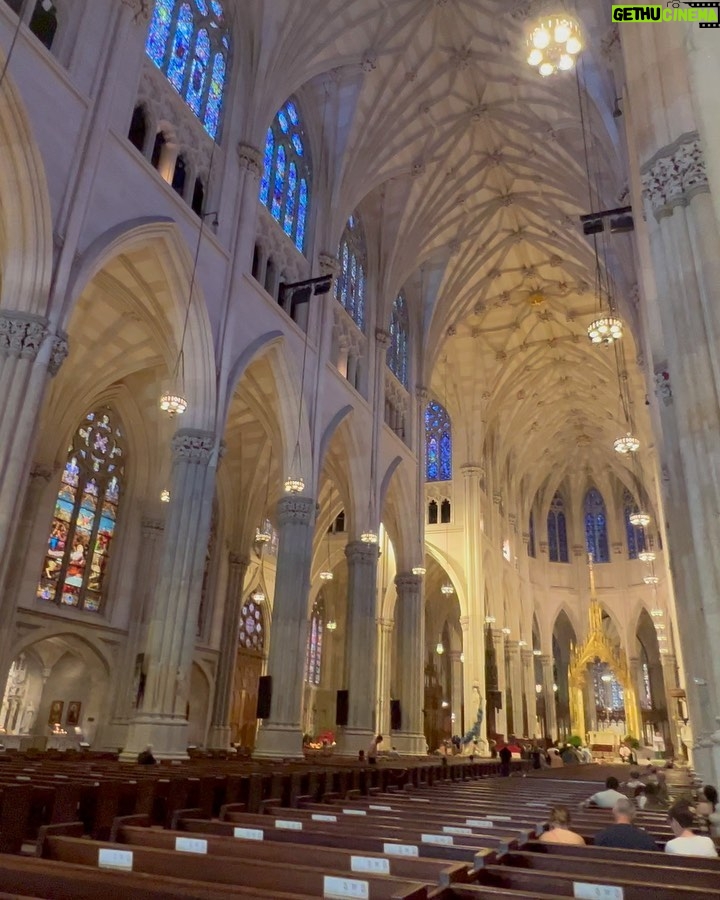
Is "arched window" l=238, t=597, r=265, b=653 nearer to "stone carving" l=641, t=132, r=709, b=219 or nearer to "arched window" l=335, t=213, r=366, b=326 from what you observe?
"arched window" l=335, t=213, r=366, b=326

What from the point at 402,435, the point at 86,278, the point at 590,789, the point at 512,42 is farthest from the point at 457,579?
the point at 86,278

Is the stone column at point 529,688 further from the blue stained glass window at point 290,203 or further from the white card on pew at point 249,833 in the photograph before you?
the white card on pew at point 249,833

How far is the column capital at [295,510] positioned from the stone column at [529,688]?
26.2 meters

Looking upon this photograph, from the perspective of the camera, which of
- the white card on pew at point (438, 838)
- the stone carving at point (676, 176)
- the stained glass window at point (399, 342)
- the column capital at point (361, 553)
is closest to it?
the white card on pew at point (438, 838)

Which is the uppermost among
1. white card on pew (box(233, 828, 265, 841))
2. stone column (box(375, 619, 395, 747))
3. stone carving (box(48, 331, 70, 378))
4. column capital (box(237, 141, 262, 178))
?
column capital (box(237, 141, 262, 178))

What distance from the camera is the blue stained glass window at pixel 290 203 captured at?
19284 mm

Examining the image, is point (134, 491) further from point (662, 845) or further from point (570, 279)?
point (570, 279)

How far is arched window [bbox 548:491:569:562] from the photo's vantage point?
46.7 m

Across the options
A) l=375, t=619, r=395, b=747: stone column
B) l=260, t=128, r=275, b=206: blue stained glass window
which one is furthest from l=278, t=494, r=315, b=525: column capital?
l=375, t=619, r=395, b=747: stone column

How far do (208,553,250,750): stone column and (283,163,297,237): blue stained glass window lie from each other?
12.5 meters

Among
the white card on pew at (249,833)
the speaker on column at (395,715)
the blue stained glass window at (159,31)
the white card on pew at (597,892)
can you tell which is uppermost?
the blue stained glass window at (159,31)

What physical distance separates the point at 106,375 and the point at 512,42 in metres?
15.5

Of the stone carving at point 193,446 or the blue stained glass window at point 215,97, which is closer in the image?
the stone carving at point 193,446

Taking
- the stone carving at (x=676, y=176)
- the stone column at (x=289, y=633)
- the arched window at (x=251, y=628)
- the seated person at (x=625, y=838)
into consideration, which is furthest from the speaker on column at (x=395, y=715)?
the seated person at (x=625, y=838)
